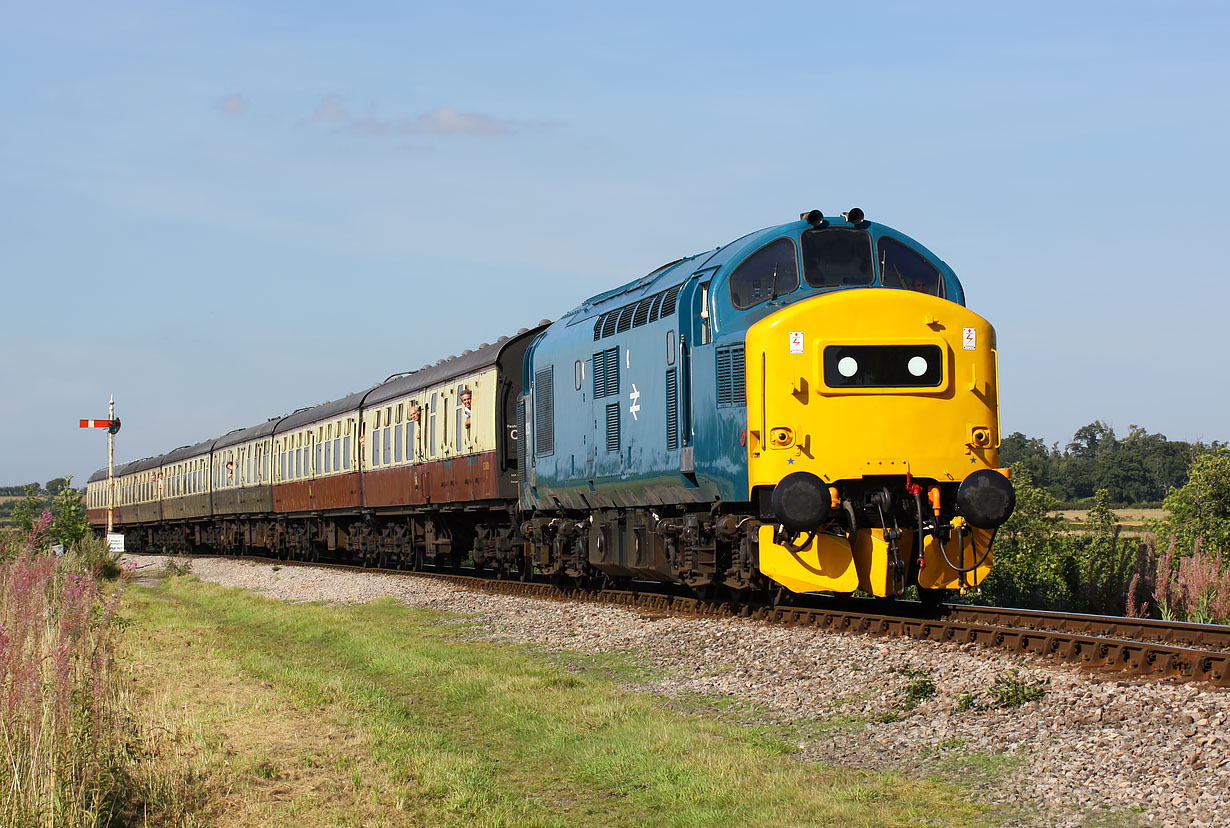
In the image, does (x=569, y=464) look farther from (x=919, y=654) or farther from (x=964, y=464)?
(x=919, y=654)

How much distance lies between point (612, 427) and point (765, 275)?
14.2ft

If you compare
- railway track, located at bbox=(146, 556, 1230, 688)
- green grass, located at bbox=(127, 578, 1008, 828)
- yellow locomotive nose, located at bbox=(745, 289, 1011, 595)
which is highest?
yellow locomotive nose, located at bbox=(745, 289, 1011, 595)

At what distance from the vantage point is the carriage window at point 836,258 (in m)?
14.5

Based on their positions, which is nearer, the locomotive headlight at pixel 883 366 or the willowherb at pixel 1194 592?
the locomotive headlight at pixel 883 366

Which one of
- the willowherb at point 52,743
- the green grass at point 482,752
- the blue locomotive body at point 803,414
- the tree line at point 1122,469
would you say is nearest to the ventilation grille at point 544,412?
the blue locomotive body at point 803,414

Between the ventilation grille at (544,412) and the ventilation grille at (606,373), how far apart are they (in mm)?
2194

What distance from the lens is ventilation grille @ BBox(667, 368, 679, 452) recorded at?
1583 cm

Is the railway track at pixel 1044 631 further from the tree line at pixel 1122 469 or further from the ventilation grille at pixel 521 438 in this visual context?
the tree line at pixel 1122 469

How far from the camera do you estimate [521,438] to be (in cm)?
2322

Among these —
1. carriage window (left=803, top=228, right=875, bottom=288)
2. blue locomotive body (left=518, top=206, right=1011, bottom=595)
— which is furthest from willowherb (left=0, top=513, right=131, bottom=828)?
carriage window (left=803, top=228, right=875, bottom=288)

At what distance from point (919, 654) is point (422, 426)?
19.6 metres

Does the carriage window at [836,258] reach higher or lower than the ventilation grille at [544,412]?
higher

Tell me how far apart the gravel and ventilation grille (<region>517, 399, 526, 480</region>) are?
7564 millimetres

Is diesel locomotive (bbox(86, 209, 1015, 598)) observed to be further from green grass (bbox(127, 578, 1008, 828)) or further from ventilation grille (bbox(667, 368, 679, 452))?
green grass (bbox(127, 578, 1008, 828))
